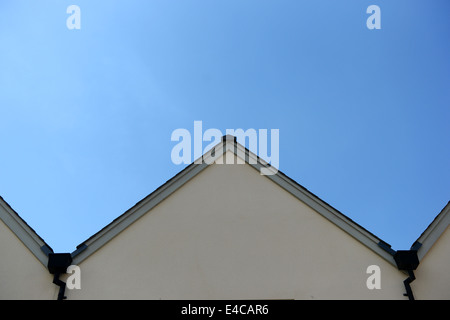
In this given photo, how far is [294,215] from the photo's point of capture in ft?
26.1

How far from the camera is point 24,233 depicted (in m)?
7.67

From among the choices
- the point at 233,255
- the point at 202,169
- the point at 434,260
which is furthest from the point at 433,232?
the point at 202,169

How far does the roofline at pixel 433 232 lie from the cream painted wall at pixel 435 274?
3.7 inches

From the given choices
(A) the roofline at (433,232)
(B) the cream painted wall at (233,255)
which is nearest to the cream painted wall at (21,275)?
(B) the cream painted wall at (233,255)

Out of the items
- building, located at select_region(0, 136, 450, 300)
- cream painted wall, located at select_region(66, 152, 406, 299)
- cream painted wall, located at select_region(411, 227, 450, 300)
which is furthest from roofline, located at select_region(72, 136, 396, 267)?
cream painted wall, located at select_region(411, 227, 450, 300)

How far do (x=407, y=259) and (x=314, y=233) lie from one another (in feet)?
6.24

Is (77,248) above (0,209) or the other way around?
the other way around

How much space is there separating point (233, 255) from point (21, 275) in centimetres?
446

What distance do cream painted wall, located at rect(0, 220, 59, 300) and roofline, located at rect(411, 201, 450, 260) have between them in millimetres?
7710
